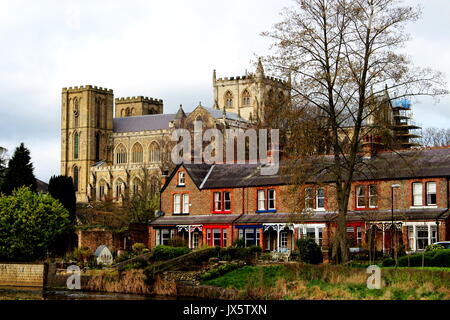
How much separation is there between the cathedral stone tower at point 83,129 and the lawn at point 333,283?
348ft

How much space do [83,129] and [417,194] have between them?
337ft

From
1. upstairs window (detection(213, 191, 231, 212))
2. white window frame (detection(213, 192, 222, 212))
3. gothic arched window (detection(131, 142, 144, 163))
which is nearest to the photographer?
upstairs window (detection(213, 191, 231, 212))

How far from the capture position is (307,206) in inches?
1730

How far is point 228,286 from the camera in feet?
130

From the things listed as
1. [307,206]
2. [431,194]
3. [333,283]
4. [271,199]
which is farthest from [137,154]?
[333,283]

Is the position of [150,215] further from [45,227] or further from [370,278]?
[370,278]

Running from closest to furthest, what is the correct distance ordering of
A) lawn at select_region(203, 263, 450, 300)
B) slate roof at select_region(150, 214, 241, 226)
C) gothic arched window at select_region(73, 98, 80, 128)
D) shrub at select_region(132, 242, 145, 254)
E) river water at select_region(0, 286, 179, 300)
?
lawn at select_region(203, 263, 450, 300), river water at select_region(0, 286, 179, 300), shrub at select_region(132, 242, 145, 254), slate roof at select_region(150, 214, 241, 226), gothic arched window at select_region(73, 98, 80, 128)

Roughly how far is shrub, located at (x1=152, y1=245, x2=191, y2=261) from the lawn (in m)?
7.90

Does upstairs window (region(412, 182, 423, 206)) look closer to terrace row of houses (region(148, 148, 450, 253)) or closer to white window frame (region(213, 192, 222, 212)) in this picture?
terrace row of houses (region(148, 148, 450, 253))

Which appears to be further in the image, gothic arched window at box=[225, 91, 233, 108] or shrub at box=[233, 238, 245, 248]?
gothic arched window at box=[225, 91, 233, 108]

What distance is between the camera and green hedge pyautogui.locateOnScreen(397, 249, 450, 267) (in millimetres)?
36672

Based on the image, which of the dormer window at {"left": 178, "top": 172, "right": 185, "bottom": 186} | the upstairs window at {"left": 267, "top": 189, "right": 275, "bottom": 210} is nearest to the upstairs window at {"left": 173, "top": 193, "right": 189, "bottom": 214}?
the dormer window at {"left": 178, "top": 172, "right": 185, "bottom": 186}

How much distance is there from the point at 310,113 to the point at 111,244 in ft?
74.2
